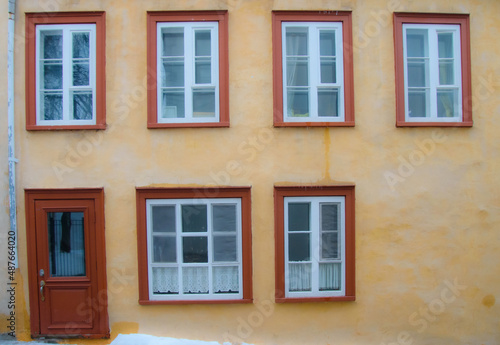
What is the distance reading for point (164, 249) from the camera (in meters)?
6.44

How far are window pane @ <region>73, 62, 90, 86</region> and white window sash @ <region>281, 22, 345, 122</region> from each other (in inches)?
127

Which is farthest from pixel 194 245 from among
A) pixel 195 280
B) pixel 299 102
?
pixel 299 102

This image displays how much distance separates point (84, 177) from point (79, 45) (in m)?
2.17

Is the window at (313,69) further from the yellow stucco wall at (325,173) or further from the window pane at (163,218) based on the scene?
the window pane at (163,218)

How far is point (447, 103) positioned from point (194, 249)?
4.83 m

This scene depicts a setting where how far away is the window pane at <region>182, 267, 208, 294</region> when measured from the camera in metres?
6.42

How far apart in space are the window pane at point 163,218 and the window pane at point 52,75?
8.50 ft

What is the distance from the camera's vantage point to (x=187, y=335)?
6367mm

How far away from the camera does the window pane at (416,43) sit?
6520 millimetres

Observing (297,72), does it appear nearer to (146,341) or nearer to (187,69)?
(187,69)

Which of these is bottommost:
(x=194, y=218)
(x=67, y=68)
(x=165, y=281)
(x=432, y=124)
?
(x=165, y=281)

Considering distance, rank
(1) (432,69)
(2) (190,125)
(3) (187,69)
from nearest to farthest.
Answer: (2) (190,125) < (3) (187,69) < (1) (432,69)

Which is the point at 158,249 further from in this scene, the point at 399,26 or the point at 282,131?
the point at 399,26

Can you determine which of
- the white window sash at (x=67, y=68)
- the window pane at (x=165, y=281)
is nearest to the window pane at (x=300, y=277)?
the window pane at (x=165, y=281)
